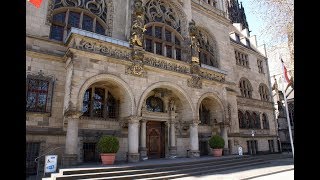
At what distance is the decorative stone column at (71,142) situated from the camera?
37.8ft

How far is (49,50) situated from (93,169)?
26.1 ft

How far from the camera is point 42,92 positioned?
1338cm

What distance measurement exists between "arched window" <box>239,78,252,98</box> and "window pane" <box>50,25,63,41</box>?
65.1ft

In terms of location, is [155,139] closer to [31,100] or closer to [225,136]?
[225,136]

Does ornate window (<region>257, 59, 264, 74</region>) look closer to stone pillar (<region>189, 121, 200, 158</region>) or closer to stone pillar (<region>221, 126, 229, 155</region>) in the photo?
stone pillar (<region>221, 126, 229, 155</region>)

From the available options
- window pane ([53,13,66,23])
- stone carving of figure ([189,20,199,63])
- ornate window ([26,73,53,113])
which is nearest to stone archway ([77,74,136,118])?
ornate window ([26,73,53,113])

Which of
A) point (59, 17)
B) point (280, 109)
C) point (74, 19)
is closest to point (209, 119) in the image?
point (74, 19)

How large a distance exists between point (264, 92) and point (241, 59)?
5.46 metres

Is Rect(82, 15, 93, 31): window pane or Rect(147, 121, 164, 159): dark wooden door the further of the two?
Rect(147, 121, 164, 159): dark wooden door

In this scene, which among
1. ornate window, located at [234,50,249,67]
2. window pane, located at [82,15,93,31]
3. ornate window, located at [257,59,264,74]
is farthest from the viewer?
ornate window, located at [257,59,264,74]

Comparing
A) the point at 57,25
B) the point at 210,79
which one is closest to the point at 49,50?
the point at 57,25

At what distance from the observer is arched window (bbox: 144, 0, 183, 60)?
19188 mm
